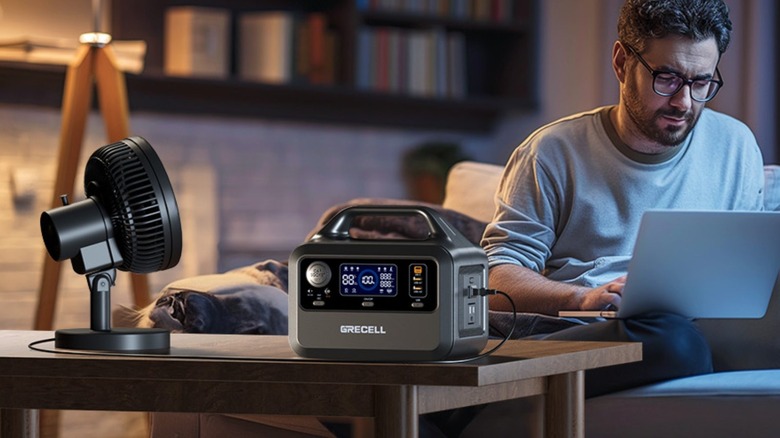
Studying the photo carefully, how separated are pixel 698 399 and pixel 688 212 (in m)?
0.34

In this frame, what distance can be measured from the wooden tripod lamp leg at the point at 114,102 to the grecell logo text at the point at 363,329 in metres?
2.15

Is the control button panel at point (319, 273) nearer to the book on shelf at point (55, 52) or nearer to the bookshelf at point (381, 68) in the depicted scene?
the book on shelf at point (55, 52)

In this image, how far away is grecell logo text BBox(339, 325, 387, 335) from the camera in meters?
1.23

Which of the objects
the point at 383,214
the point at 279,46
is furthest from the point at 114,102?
the point at 383,214

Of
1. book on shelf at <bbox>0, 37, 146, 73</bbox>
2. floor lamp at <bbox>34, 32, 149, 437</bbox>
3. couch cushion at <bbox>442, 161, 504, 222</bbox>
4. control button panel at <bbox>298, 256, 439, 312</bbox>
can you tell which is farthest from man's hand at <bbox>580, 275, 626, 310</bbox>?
book on shelf at <bbox>0, 37, 146, 73</bbox>

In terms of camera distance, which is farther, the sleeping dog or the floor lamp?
the floor lamp

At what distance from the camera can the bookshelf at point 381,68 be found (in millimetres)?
4051

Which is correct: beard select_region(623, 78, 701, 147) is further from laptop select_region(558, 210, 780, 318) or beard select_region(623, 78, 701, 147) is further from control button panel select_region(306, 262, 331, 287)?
control button panel select_region(306, 262, 331, 287)

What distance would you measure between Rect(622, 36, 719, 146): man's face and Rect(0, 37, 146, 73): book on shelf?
1783 millimetres

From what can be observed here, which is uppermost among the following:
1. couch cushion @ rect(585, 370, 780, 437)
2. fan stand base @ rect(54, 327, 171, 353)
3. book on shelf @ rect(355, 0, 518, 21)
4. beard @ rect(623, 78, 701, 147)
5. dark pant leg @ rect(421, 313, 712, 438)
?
book on shelf @ rect(355, 0, 518, 21)

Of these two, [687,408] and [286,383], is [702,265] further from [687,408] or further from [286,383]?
[286,383]

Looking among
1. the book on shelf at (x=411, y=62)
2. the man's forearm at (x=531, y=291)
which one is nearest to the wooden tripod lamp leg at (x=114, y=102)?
the book on shelf at (x=411, y=62)

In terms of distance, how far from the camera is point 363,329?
1.23 meters

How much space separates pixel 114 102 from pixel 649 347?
2.01m
